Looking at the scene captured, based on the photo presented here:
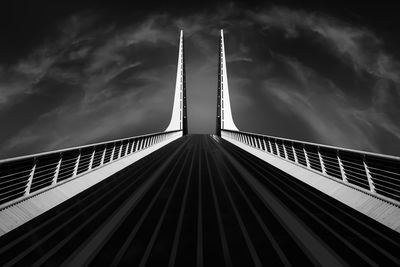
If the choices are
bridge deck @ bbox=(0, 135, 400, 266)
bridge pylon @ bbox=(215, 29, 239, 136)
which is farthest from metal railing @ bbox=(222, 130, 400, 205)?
bridge pylon @ bbox=(215, 29, 239, 136)

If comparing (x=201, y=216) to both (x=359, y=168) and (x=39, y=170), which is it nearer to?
(x=359, y=168)

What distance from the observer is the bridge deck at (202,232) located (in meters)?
2.93

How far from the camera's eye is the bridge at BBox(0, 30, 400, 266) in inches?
118

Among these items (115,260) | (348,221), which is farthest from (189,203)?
(348,221)

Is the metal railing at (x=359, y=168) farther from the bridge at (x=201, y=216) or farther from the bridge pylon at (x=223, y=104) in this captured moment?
the bridge pylon at (x=223, y=104)

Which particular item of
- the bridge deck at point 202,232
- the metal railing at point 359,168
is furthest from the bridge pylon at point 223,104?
the bridge deck at point 202,232

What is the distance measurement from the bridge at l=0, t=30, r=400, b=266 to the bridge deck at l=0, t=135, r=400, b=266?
0.6 inches

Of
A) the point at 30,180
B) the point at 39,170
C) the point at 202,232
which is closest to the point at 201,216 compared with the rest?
the point at 202,232

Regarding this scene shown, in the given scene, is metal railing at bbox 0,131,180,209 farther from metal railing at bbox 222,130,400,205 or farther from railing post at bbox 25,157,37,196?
metal railing at bbox 222,130,400,205

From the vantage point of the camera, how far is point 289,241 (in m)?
3.33

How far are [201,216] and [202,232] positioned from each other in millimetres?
622

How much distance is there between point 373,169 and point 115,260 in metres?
4.81

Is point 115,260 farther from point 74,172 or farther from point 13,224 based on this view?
point 74,172

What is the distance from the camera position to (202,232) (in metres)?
3.59
